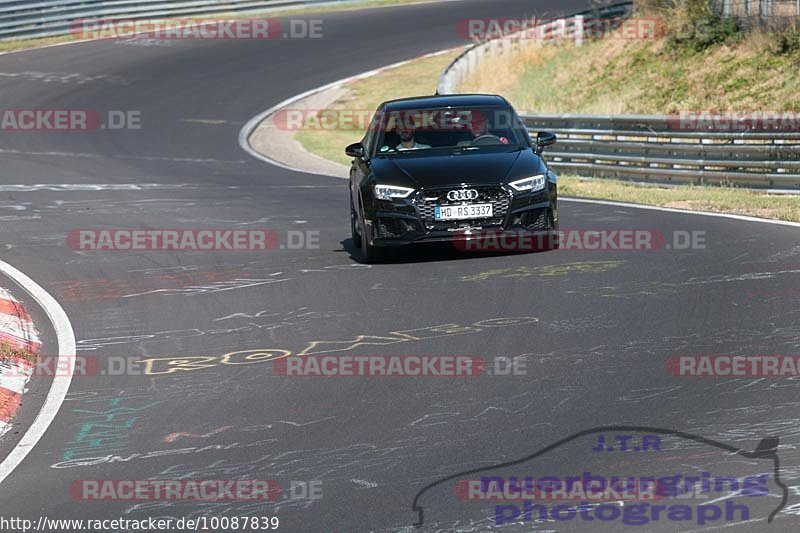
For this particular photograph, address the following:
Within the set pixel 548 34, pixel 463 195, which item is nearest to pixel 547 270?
pixel 463 195

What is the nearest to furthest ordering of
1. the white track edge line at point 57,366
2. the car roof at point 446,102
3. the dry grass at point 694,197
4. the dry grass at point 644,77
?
1. the white track edge line at point 57,366
2. the car roof at point 446,102
3. the dry grass at point 694,197
4. the dry grass at point 644,77

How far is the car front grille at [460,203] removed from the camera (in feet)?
41.8

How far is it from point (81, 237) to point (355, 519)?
11261mm

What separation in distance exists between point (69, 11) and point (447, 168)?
31.5m

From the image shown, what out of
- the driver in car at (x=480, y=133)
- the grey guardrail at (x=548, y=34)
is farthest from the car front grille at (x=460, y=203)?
the grey guardrail at (x=548, y=34)

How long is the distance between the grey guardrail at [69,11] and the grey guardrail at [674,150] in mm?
23333

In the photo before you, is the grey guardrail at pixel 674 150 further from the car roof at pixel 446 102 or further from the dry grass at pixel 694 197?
the car roof at pixel 446 102

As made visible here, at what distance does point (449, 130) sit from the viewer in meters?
14.0

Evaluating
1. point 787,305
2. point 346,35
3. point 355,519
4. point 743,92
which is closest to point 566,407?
point 355,519

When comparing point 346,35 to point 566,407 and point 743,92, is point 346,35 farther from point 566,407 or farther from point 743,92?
point 566,407

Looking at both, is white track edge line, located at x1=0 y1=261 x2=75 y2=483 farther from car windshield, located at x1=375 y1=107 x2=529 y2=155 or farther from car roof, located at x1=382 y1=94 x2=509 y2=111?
car roof, located at x1=382 y1=94 x2=509 y2=111

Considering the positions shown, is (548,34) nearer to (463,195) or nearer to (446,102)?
(446,102)

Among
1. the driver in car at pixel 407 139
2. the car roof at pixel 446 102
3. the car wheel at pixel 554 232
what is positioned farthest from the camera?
the car roof at pixel 446 102

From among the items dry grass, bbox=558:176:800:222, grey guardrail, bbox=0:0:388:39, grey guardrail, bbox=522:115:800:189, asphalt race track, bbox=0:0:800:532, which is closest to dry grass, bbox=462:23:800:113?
grey guardrail, bbox=522:115:800:189
